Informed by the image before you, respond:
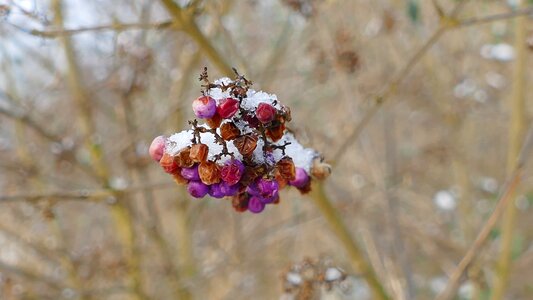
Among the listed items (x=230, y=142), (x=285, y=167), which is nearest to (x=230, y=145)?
(x=230, y=142)

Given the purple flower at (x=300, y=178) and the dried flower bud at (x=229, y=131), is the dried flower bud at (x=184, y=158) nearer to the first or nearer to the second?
the dried flower bud at (x=229, y=131)

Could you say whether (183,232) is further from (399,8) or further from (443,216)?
(443,216)

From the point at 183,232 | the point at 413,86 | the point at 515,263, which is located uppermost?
the point at 413,86

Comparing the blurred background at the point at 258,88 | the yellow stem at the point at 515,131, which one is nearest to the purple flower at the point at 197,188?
the blurred background at the point at 258,88

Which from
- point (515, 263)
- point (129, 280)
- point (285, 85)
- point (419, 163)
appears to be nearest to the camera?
point (515, 263)

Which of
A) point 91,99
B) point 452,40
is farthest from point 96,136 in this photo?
point 452,40

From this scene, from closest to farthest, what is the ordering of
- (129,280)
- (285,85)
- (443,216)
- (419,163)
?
(129,280), (419,163), (285,85), (443,216)
